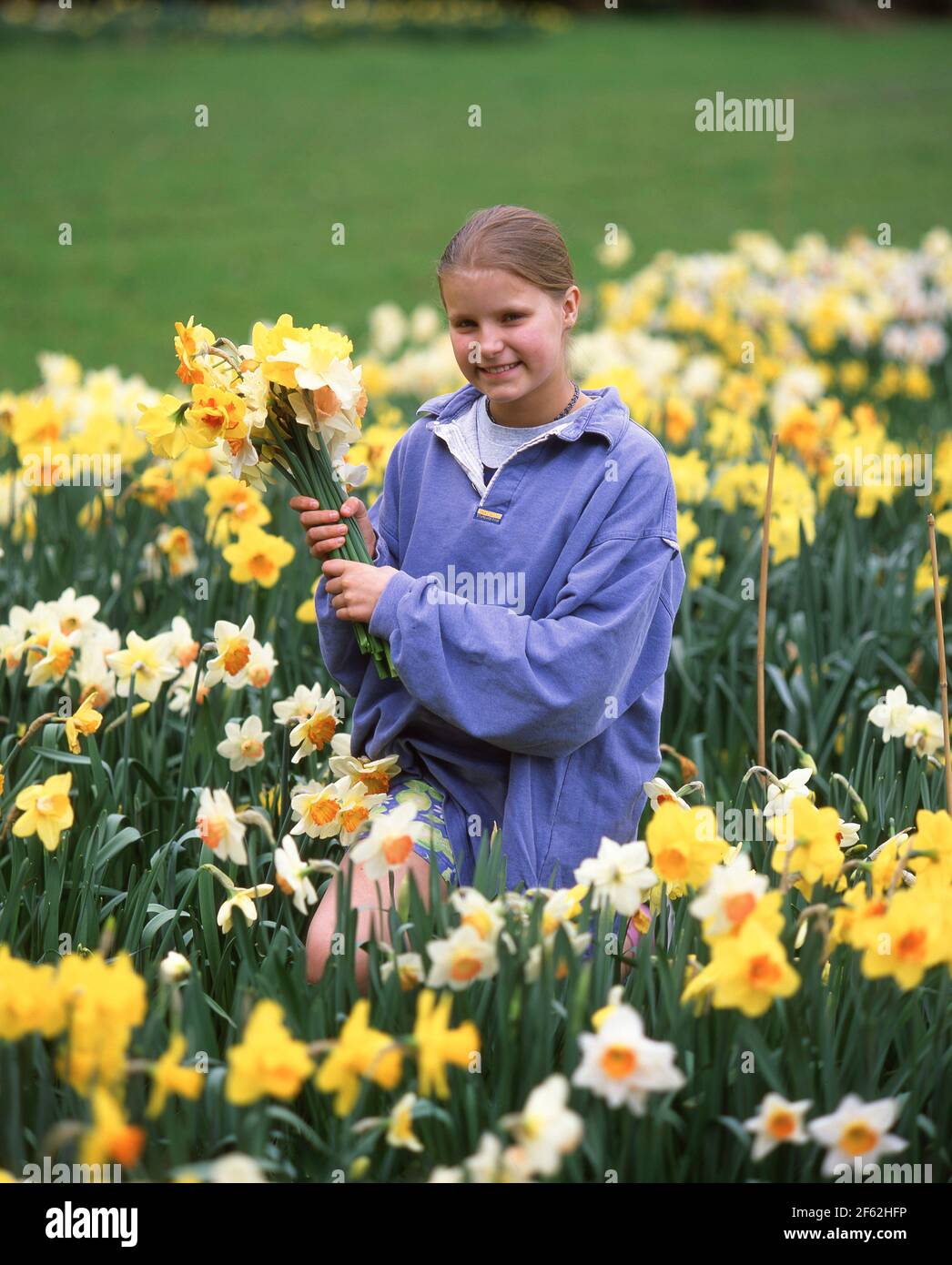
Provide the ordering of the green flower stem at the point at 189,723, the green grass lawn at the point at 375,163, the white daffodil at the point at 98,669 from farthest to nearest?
the green grass lawn at the point at 375,163 < the white daffodil at the point at 98,669 < the green flower stem at the point at 189,723

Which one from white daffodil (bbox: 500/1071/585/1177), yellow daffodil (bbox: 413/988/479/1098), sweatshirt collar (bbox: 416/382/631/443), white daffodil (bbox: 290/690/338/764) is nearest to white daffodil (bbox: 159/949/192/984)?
yellow daffodil (bbox: 413/988/479/1098)

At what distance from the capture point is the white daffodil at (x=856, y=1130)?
1.42m

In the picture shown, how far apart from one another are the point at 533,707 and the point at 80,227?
416 inches

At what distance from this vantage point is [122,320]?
904 centimetres

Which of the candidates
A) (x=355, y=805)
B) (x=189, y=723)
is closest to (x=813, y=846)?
(x=355, y=805)

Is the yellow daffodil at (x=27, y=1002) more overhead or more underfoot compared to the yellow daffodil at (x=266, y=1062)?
more overhead

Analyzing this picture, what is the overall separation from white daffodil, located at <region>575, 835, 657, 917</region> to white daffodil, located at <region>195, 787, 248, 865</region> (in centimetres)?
47

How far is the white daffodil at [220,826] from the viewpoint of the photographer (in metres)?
1.81

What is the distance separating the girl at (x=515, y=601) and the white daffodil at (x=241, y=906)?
0.09m

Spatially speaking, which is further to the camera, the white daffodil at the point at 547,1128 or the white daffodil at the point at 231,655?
the white daffodil at the point at 231,655

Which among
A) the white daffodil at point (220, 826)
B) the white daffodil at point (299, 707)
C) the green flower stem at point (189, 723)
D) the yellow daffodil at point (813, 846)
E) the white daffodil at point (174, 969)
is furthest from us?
the green flower stem at point (189, 723)

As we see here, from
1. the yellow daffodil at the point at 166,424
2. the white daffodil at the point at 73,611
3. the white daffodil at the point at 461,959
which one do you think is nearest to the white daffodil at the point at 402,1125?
the white daffodil at the point at 461,959

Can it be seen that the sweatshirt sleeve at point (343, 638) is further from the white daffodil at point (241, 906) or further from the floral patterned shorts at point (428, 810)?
the white daffodil at point (241, 906)

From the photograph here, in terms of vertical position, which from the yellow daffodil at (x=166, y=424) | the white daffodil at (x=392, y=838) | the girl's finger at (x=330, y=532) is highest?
the yellow daffodil at (x=166, y=424)
